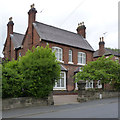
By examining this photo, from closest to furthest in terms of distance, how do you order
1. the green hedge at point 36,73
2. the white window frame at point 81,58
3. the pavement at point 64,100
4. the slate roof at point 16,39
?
the green hedge at point 36,73
the pavement at point 64,100
the white window frame at point 81,58
the slate roof at point 16,39

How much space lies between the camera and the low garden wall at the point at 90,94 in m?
15.0

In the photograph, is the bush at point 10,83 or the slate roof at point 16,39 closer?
the bush at point 10,83

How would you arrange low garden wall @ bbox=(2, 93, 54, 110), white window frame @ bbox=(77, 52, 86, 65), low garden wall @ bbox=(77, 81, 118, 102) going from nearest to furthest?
low garden wall @ bbox=(2, 93, 54, 110)
low garden wall @ bbox=(77, 81, 118, 102)
white window frame @ bbox=(77, 52, 86, 65)

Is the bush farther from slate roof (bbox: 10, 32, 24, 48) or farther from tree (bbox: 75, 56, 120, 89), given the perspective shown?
slate roof (bbox: 10, 32, 24, 48)

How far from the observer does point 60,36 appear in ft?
84.3

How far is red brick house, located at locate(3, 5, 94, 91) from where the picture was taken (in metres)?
23.0

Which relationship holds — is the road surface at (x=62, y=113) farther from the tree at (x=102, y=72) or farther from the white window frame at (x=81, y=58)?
the white window frame at (x=81, y=58)

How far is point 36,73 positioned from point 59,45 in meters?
12.3

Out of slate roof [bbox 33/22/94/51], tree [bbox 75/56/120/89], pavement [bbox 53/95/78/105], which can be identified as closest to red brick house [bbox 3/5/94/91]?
slate roof [bbox 33/22/94/51]

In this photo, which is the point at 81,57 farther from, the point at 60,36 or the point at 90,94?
the point at 90,94

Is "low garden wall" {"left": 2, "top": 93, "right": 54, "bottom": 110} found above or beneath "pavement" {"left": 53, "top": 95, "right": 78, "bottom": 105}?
above

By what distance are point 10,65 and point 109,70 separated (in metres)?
10.6

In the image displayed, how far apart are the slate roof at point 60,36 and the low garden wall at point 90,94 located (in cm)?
917

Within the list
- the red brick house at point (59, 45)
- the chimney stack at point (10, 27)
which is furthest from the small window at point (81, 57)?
the chimney stack at point (10, 27)
